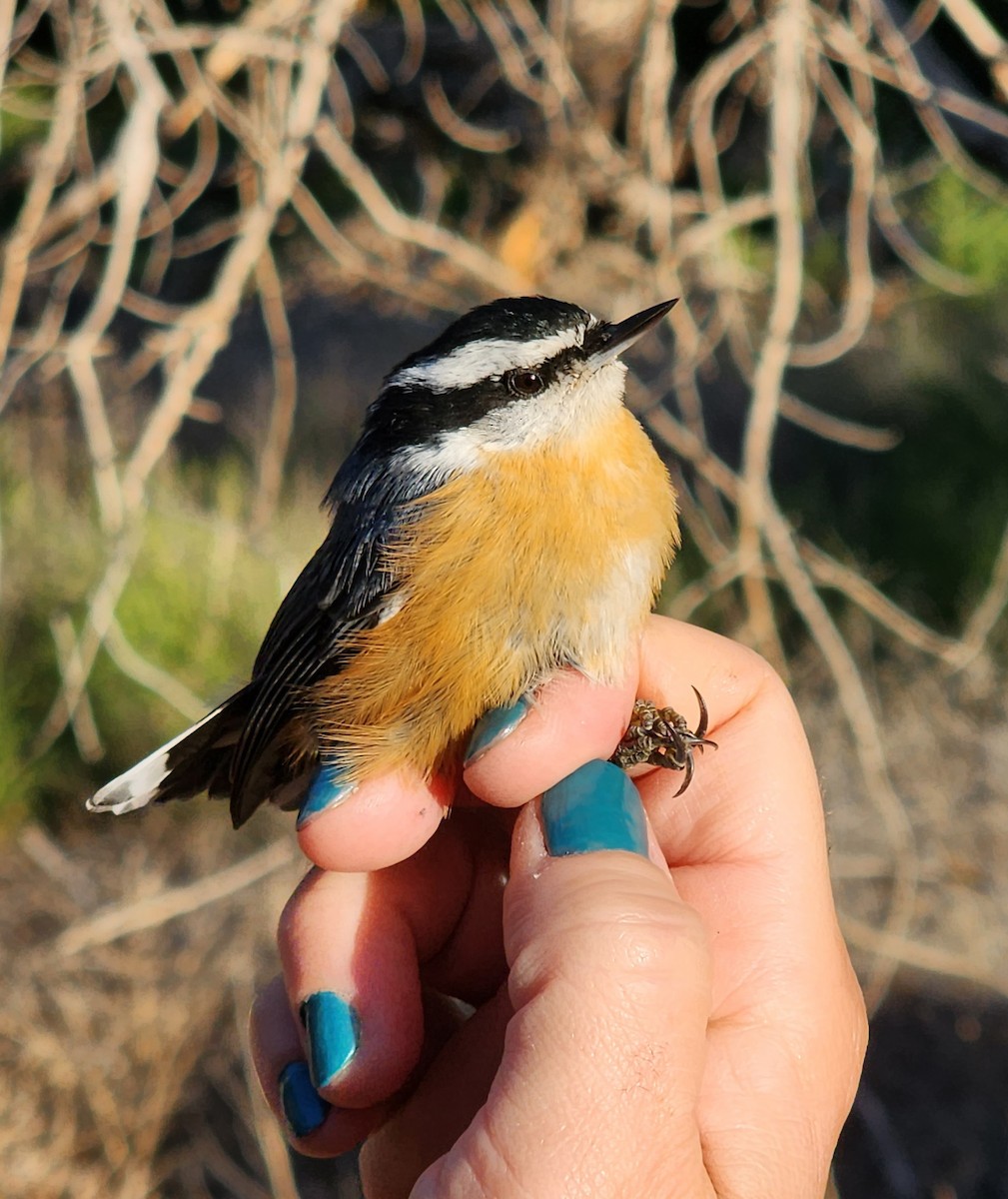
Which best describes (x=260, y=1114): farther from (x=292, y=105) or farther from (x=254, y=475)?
(x=254, y=475)

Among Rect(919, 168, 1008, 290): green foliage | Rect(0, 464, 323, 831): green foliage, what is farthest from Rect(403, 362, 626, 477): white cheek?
Rect(919, 168, 1008, 290): green foliage

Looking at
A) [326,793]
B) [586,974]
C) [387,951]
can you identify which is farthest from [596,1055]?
[326,793]

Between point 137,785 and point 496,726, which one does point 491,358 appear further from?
point 137,785

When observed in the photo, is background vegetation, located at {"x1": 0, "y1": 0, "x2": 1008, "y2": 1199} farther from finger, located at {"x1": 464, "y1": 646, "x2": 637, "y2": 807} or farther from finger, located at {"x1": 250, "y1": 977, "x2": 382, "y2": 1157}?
finger, located at {"x1": 464, "y1": 646, "x2": 637, "y2": 807}

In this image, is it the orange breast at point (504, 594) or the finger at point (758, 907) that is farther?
the orange breast at point (504, 594)

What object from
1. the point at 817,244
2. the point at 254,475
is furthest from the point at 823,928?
the point at 817,244

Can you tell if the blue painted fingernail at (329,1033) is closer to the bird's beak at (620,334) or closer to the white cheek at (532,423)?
the white cheek at (532,423)

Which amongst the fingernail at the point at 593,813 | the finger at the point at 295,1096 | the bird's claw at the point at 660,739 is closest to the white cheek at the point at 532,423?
the bird's claw at the point at 660,739
